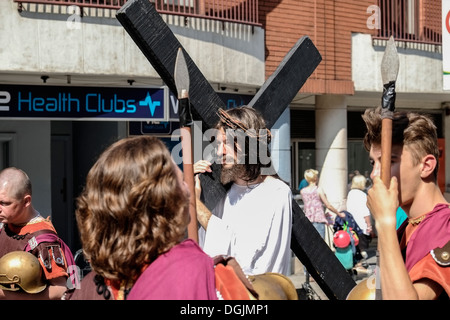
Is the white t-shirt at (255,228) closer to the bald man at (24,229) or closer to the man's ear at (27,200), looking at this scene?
the bald man at (24,229)

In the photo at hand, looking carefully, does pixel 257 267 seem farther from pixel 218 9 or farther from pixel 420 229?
pixel 218 9

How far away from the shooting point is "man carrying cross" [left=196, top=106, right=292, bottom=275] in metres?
2.69

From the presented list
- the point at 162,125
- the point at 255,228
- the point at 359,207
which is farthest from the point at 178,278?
the point at 162,125

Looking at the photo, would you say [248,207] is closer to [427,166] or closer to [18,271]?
[427,166]

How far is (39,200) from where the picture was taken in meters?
10.4

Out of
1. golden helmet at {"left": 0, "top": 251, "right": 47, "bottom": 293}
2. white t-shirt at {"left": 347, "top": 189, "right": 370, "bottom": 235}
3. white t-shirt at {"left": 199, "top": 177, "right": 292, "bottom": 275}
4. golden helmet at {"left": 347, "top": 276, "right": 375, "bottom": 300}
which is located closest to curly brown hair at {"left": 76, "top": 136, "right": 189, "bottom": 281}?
golden helmet at {"left": 347, "top": 276, "right": 375, "bottom": 300}

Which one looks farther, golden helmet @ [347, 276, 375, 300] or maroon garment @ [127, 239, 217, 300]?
golden helmet @ [347, 276, 375, 300]

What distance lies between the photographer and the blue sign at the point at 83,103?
29.4ft

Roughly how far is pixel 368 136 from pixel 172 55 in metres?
1.09

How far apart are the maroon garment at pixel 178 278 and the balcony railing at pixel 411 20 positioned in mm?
11605

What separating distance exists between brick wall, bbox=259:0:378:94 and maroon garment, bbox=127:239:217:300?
9.53m

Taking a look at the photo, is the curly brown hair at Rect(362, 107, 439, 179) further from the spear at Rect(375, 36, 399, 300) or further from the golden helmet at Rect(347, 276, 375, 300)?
the golden helmet at Rect(347, 276, 375, 300)

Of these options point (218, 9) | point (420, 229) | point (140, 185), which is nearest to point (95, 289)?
point (140, 185)
